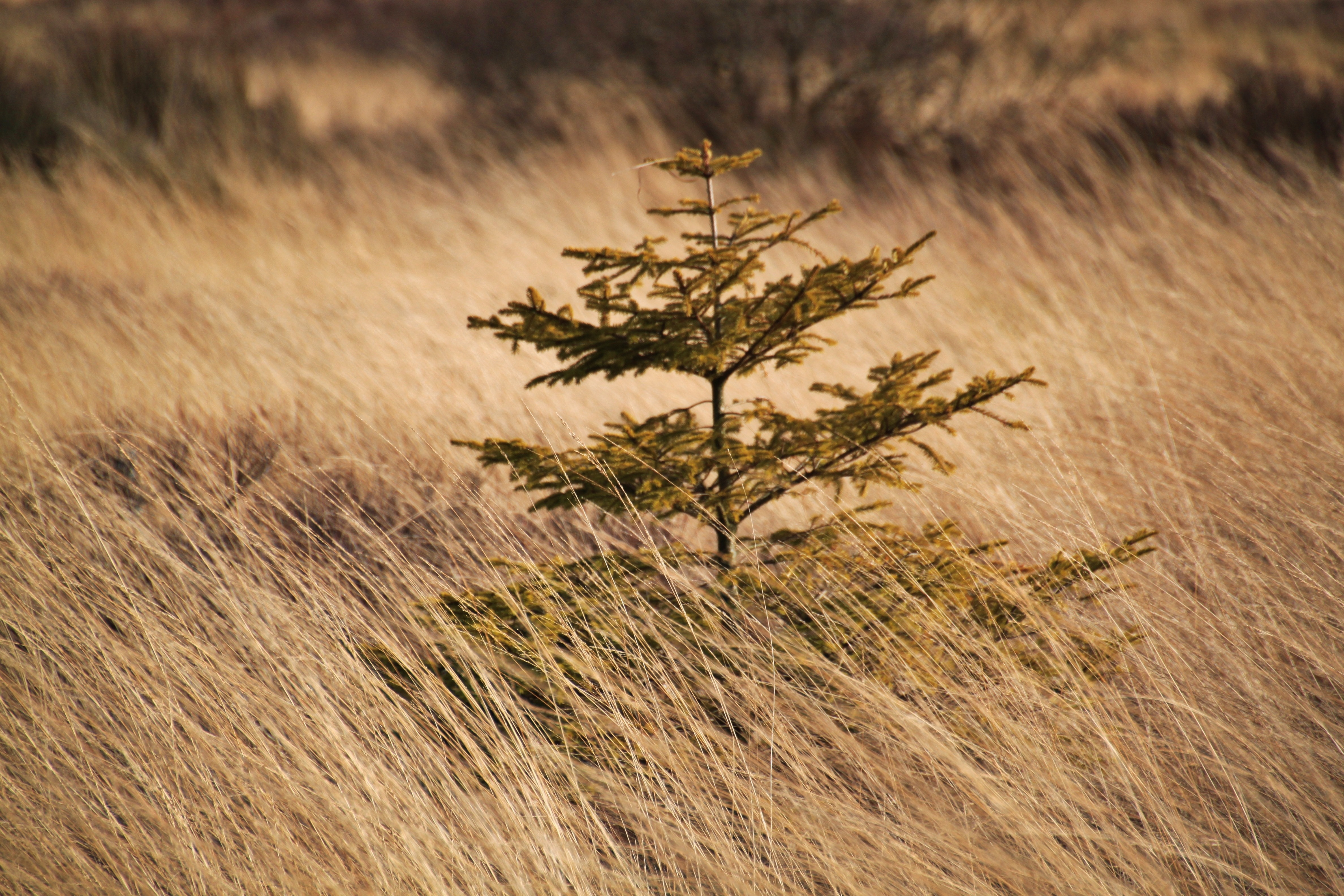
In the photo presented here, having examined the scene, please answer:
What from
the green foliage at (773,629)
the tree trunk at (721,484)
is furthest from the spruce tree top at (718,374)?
the green foliage at (773,629)

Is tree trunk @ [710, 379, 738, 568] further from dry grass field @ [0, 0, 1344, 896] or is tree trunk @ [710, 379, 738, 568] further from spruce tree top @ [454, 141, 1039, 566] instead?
dry grass field @ [0, 0, 1344, 896]

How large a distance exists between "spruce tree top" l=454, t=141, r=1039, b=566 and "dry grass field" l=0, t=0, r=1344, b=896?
0.72ft

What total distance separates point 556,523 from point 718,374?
1.18m

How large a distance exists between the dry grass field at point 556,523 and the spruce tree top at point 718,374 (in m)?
0.22

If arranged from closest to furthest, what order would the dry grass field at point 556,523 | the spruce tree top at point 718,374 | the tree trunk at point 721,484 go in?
the dry grass field at point 556,523, the spruce tree top at point 718,374, the tree trunk at point 721,484

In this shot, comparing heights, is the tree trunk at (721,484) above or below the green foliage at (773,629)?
above

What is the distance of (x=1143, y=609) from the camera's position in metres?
1.90

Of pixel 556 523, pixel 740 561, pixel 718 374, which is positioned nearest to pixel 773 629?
pixel 740 561

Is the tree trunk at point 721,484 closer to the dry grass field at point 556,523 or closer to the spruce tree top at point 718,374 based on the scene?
the spruce tree top at point 718,374

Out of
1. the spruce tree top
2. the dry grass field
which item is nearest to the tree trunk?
the spruce tree top

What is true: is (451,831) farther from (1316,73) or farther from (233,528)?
(1316,73)

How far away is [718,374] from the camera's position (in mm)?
1904

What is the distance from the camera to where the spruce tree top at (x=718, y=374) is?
167cm

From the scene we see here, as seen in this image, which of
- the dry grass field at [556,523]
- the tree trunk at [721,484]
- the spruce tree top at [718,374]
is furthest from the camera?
the tree trunk at [721,484]
